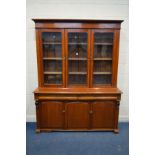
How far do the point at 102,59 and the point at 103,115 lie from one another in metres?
1.07

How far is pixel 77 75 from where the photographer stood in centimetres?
340

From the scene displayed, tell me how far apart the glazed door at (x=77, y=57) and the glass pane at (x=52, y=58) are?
7.0 inches

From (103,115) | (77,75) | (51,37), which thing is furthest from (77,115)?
(51,37)

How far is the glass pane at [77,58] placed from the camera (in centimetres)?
328

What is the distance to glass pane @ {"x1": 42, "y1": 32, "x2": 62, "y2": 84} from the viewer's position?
3285 mm

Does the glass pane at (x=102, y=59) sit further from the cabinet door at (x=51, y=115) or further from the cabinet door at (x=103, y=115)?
the cabinet door at (x=51, y=115)

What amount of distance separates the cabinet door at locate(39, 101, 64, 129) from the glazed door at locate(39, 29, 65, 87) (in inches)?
15.1

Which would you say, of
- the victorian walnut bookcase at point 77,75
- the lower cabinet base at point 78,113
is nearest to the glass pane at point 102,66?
the victorian walnut bookcase at point 77,75

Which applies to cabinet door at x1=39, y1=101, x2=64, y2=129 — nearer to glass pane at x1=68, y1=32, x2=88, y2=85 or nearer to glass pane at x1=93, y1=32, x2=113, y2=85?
glass pane at x1=68, y1=32, x2=88, y2=85

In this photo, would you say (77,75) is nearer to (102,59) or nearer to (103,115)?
(102,59)

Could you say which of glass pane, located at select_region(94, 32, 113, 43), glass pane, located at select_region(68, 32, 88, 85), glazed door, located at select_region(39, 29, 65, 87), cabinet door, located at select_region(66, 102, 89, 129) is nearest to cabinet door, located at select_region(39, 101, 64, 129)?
cabinet door, located at select_region(66, 102, 89, 129)
